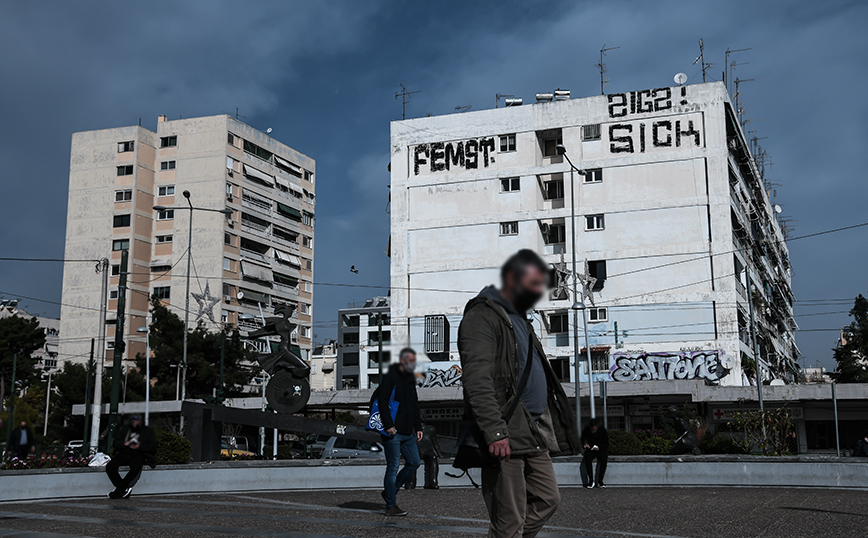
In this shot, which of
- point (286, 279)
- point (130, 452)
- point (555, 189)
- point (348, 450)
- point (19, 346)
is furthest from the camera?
point (286, 279)

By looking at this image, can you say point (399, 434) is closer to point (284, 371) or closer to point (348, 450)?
point (284, 371)

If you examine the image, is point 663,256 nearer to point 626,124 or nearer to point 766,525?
point 626,124

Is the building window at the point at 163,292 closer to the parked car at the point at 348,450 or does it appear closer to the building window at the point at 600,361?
the building window at the point at 600,361

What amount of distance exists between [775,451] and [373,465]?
7564 mm

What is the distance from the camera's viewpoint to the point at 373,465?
14648 mm

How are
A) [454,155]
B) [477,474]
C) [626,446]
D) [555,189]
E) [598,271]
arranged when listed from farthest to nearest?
1. [454,155]
2. [555,189]
3. [598,271]
4. [626,446]
5. [477,474]

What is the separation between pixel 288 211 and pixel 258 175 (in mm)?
5342

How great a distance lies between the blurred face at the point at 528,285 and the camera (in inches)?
144

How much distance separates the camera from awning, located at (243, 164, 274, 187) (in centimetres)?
7825

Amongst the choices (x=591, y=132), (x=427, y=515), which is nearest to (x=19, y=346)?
(x=591, y=132)

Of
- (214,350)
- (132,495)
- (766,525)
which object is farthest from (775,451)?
(214,350)

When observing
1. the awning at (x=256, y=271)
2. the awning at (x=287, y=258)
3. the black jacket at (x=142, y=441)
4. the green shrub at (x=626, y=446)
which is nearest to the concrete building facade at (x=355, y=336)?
the awning at (x=287, y=258)

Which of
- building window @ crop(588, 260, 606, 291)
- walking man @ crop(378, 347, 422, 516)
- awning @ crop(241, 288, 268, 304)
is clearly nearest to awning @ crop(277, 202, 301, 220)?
awning @ crop(241, 288, 268, 304)

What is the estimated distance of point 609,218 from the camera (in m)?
50.0
